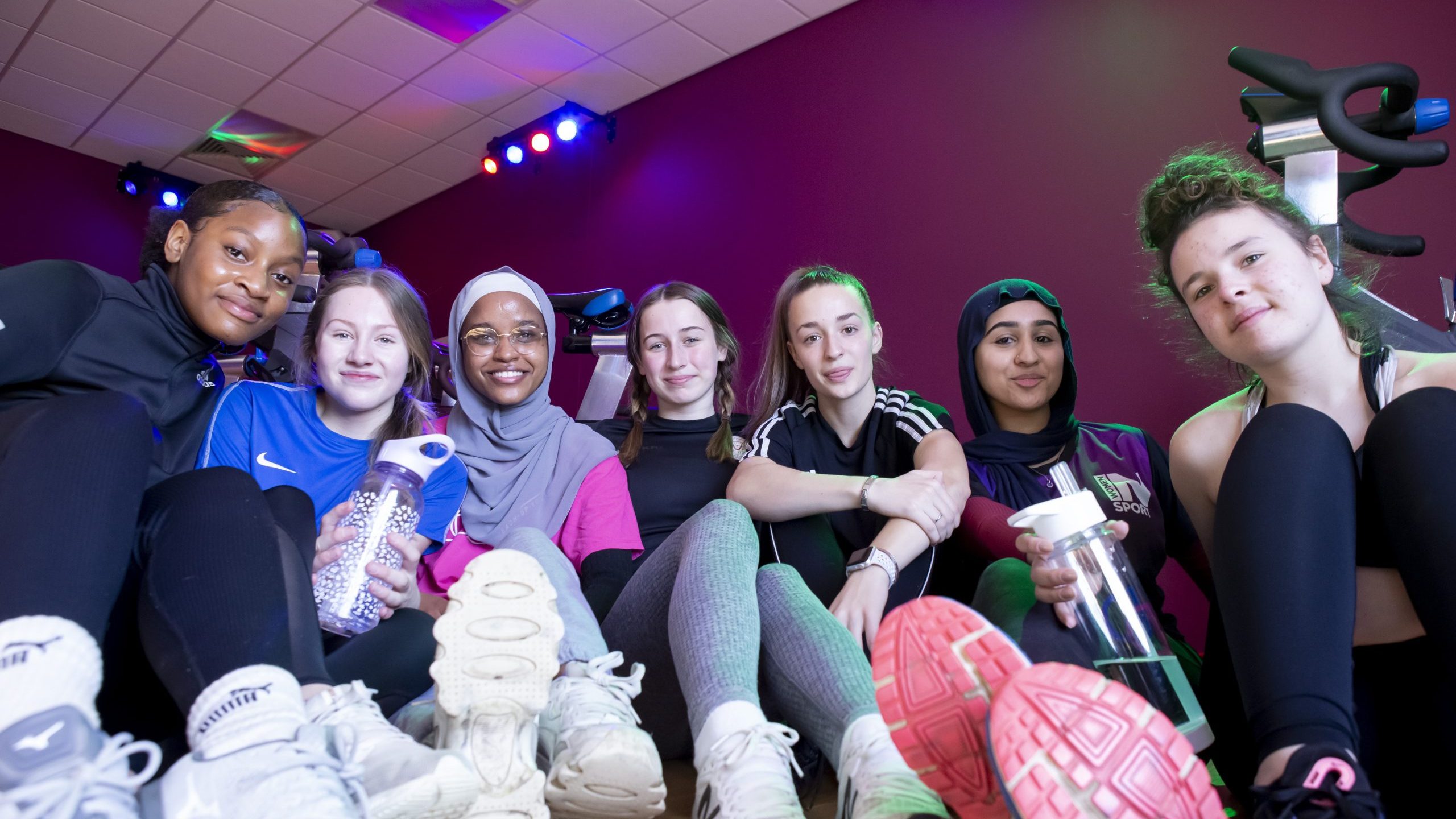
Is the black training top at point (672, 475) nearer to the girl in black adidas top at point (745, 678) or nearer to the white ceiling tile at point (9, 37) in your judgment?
the girl in black adidas top at point (745, 678)

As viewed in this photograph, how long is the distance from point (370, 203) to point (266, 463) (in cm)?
465

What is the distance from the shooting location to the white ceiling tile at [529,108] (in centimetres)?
423

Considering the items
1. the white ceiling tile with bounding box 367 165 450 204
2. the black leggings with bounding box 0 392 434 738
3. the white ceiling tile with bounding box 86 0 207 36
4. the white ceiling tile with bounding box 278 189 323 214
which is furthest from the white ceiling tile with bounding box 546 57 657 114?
the black leggings with bounding box 0 392 434 738

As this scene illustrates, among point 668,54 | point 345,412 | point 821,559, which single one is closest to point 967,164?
point 668,54

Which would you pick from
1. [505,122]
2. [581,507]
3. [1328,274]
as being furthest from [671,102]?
[1328,274]

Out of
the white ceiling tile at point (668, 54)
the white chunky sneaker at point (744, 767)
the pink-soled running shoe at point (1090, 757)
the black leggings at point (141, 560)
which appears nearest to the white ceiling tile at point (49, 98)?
the white ceiling tile at point (668, 54)

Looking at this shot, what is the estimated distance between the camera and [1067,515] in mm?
938

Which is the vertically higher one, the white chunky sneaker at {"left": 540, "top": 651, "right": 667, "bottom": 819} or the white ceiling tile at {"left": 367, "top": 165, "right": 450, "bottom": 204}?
the white ceiling tile at {"left": 367, "top": 165, "right": 450, "bottom": 204}

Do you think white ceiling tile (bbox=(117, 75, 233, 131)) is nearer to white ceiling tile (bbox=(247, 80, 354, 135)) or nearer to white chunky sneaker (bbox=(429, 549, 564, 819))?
white ceiling tile (bbox=(247, 80, 354, 135))

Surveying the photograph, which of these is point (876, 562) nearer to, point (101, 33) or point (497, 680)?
point (497, 680)

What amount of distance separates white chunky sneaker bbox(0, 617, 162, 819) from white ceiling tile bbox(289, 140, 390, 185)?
462cm

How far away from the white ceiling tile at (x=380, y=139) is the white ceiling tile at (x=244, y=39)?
53 centimetres

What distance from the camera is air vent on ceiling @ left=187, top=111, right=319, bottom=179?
4.52 metres

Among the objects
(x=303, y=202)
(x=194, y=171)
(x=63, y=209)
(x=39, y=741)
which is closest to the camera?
(x=39, y=741)
